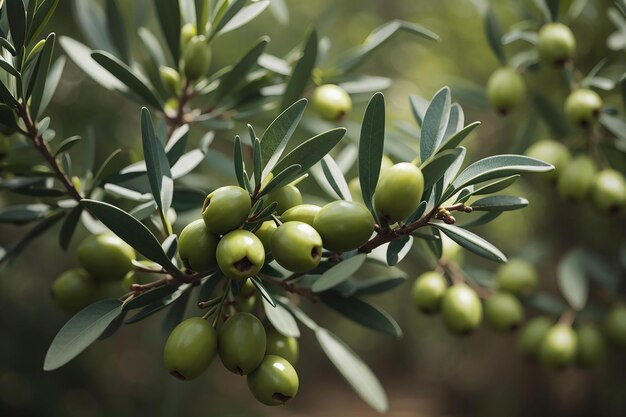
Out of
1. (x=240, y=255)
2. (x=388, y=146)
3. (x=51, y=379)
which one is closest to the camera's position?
(x=240, y=255)

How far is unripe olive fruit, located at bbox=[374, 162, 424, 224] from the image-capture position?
628 mm

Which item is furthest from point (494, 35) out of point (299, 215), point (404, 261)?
point (404, 261)

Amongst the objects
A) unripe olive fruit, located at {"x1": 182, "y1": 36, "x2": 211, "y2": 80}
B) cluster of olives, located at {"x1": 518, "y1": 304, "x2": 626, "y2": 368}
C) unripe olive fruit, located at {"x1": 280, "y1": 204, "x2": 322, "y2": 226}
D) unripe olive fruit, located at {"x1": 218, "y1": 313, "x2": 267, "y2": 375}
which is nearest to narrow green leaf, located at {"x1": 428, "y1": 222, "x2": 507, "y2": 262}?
unripe olive fruit, located at {"x1": 280, "y1": 204, "x2": 322, "y2": 226}

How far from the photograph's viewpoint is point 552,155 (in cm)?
119

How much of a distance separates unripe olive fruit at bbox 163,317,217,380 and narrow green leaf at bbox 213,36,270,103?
17.4 inches

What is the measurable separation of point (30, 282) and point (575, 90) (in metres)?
2.39

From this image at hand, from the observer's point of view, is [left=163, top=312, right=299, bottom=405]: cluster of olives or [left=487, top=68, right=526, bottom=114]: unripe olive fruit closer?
[left=163, top=312, right=299, bottom=405]: cluster of olives

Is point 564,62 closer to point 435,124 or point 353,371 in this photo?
point 435,124

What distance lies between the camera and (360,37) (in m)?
2.78

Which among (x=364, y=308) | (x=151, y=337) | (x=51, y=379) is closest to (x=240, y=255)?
(x=364, y=308)

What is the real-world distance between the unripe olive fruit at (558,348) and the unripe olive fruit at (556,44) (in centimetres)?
58

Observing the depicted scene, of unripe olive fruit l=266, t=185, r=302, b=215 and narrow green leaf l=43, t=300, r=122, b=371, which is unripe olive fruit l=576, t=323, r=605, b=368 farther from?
narrow green leaf l=43, t=300, r=122, b=371

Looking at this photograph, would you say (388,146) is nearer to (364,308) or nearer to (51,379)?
(364,308)

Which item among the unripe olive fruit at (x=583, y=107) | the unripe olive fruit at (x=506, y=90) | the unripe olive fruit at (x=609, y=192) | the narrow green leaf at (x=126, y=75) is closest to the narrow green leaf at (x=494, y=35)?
the unripe olive fruit at (x=506, y=90)
